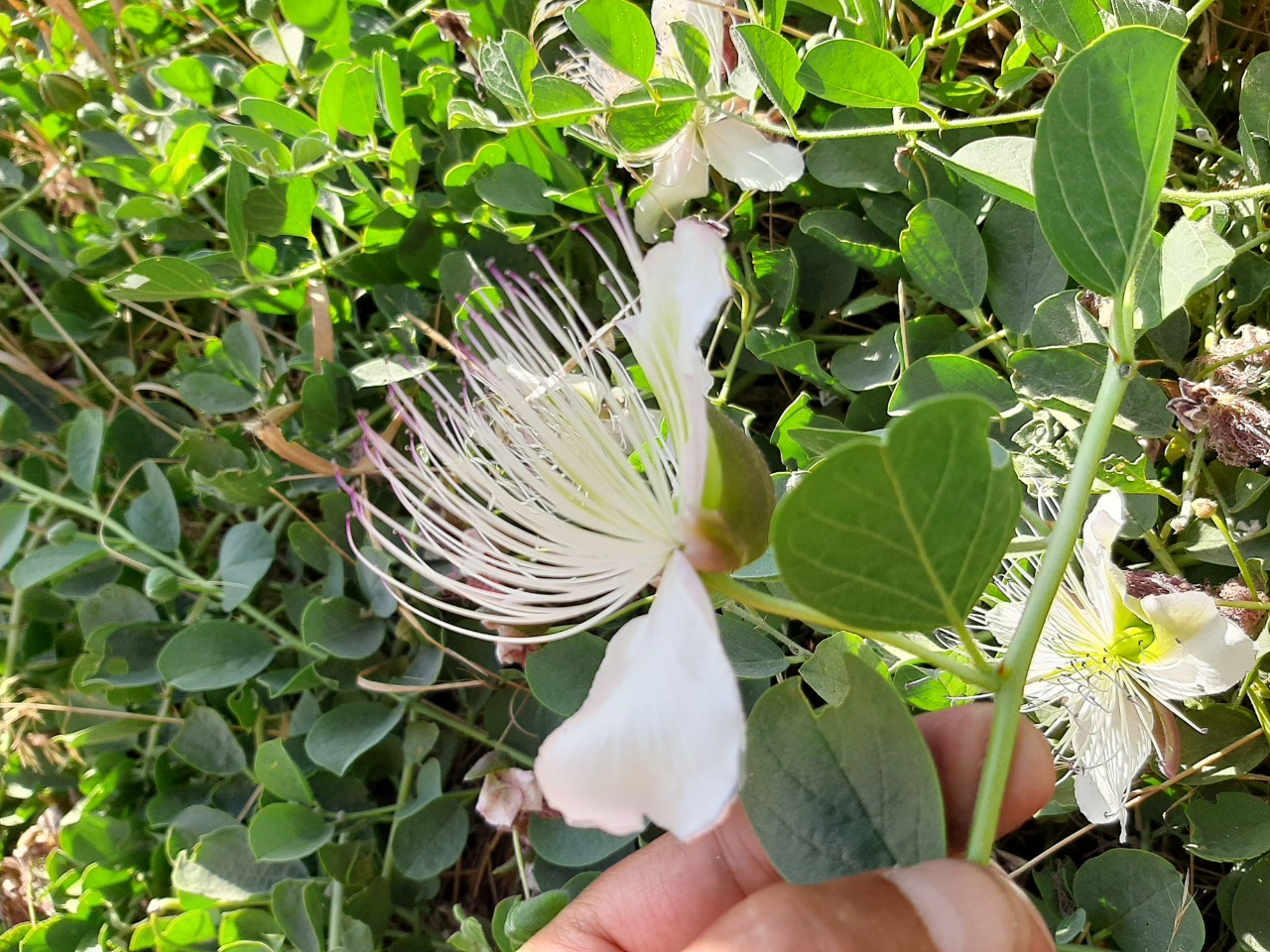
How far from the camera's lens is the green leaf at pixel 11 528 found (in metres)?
1.05

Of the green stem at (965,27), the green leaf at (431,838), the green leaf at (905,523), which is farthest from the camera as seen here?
the green leaf at (431,838)

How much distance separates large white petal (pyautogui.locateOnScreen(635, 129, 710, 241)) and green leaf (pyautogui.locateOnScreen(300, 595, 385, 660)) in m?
0.46

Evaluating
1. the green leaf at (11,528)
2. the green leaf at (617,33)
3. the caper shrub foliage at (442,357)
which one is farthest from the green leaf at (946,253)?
the green leaf at (11,528)

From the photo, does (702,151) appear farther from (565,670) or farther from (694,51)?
(565,670)

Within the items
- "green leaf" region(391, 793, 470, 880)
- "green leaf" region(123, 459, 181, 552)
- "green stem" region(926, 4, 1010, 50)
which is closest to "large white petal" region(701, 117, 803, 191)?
"green stem" region(926, 4, 1010, 50)

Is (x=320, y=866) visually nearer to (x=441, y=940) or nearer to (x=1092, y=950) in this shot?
(x=441, y=940)

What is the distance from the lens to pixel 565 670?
0.75 metres

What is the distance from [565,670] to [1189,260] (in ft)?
1.65

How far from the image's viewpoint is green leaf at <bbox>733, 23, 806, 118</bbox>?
614 millimetres

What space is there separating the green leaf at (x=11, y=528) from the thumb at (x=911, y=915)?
932 mm

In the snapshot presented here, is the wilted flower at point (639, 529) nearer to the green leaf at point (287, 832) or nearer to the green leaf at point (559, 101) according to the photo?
the green leaf at point (559, 101)

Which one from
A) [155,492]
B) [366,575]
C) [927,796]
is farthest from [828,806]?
[155,492]

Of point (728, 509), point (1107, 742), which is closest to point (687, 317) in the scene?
point (728, 509)

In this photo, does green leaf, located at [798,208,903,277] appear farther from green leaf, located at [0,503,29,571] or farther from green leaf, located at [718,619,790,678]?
green leaf, located at [0,503,29,571]
